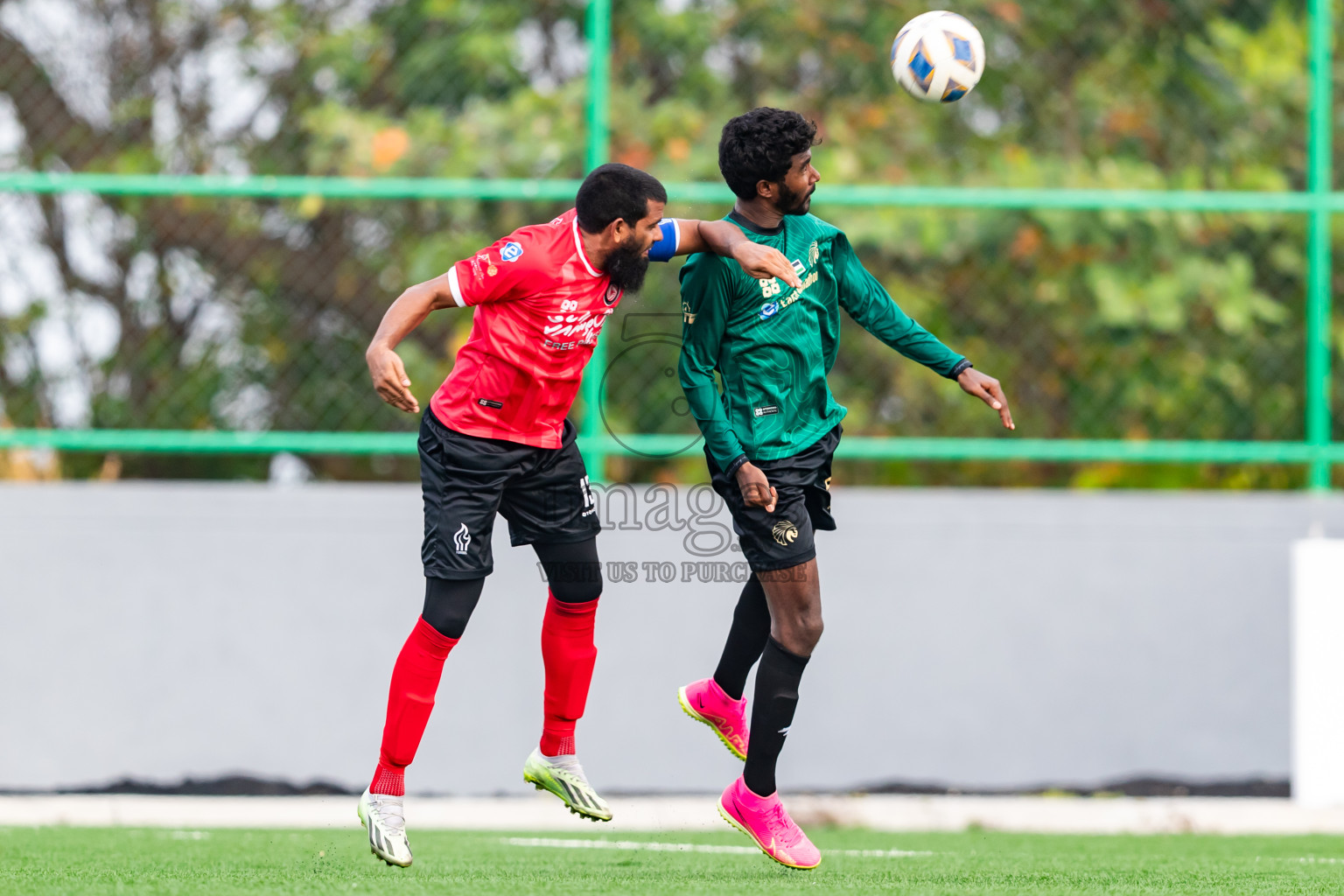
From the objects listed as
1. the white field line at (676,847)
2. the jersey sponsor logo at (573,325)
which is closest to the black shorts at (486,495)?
the jersey sponsor logo at (573,325)

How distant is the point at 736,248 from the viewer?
13.4ft

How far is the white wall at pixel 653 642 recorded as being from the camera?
269 inches

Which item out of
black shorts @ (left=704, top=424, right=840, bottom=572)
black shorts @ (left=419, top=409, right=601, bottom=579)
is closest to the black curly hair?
black shorts @ (left=704, top=424, right=840, bottom=572)

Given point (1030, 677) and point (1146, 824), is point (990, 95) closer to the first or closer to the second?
point (1030, 677)

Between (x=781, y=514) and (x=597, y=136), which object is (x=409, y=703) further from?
(x=597, y=136)

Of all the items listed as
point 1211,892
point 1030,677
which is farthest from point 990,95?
point 1211,892

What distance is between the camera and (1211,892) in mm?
3992

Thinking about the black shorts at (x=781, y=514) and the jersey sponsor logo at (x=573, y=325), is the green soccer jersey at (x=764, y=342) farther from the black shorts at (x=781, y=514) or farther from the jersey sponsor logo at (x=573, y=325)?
the jersey sponsor logo at (x=573, y=325)

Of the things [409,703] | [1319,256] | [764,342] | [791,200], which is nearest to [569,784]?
[409,703]

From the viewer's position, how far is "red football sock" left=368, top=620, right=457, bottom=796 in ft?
14.1

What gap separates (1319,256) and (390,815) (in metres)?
5.18

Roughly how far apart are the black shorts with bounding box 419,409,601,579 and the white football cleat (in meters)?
0.68

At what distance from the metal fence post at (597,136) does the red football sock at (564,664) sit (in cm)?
216

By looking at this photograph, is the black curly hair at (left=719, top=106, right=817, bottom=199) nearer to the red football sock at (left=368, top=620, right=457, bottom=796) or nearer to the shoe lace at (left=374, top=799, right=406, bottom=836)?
the red football sock at (left=368, top=620, right=457, bottom=796)
